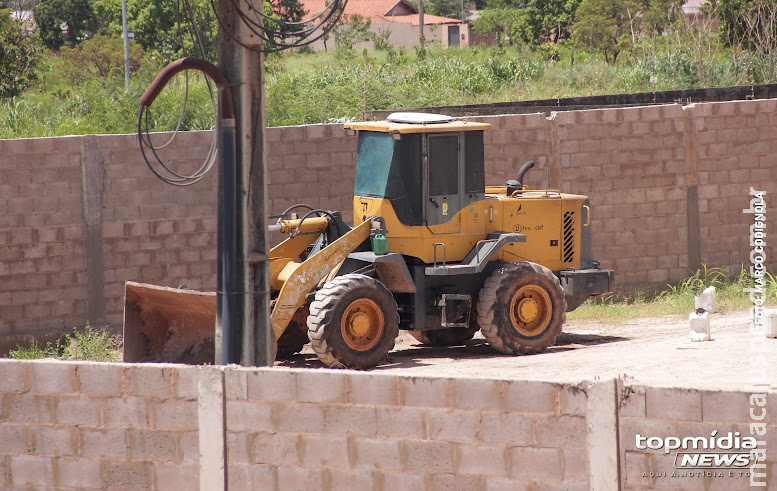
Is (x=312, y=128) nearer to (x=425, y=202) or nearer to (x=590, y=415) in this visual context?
(x=425, y=202)

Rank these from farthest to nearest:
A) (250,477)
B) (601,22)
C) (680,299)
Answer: (601,22)
(680,299)
(250,477)

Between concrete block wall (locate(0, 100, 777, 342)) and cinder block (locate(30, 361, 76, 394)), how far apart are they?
595 centimetres

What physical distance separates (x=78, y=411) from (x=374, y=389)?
76.1 inches

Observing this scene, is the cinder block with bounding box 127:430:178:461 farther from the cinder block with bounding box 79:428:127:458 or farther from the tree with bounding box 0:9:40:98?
the tree with bounding box 0:9:40:98

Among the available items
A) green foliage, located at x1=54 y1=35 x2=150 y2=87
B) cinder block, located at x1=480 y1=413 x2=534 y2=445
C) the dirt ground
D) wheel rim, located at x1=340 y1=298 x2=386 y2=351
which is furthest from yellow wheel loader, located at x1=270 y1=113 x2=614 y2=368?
green foliage, located at x1=54 y1=35 x2=150 y2=87

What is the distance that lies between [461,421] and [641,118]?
929 centimetres

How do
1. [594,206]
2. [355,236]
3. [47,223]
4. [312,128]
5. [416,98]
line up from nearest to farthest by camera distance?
[355,236] → [47,223] → [312,128] → [594,206] → [416,98]

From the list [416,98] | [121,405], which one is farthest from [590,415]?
[416,98]

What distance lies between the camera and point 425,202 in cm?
1044

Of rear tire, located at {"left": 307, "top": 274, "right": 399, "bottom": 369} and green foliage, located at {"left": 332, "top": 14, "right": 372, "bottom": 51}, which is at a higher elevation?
green foliage, located at {"left": 332, "top": 14, "right": 372, "bottom": 51}

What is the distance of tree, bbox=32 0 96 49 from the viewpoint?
56.6 m

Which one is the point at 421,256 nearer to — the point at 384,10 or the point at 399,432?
the point at 399,432

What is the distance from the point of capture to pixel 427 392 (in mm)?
5715

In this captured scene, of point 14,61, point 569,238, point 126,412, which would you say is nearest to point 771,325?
point 569,238
